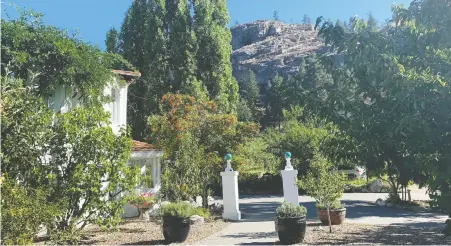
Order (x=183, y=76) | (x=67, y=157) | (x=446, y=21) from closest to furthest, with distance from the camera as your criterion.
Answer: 1. (x=446, y=21)
2. (x=67, y=157)
3. (x=183, y=76)

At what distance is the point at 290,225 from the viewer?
909 centimetres

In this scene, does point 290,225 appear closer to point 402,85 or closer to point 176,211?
point 176,211

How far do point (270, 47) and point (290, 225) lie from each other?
10923 centimetres

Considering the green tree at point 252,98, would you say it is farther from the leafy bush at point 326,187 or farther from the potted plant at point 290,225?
the potted plant at point 290,225

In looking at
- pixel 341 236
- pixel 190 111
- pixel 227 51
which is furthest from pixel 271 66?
pixel 341 236

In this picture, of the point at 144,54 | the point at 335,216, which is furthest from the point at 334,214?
the point at 144,54

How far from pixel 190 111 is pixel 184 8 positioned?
14.9 meters

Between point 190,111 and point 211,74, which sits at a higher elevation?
point 211,74

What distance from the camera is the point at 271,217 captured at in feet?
50.3

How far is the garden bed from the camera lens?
9117mm

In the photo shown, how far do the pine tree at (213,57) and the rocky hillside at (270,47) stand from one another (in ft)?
167

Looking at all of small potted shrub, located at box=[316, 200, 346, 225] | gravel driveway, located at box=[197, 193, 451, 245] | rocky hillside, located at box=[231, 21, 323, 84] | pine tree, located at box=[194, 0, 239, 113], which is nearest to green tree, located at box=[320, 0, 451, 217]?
gravel driveway, located at box=[197, 193, 451, 245]

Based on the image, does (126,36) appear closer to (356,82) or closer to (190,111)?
(190,111)

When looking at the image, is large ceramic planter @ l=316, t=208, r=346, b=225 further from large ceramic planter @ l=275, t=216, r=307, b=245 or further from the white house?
the white house
